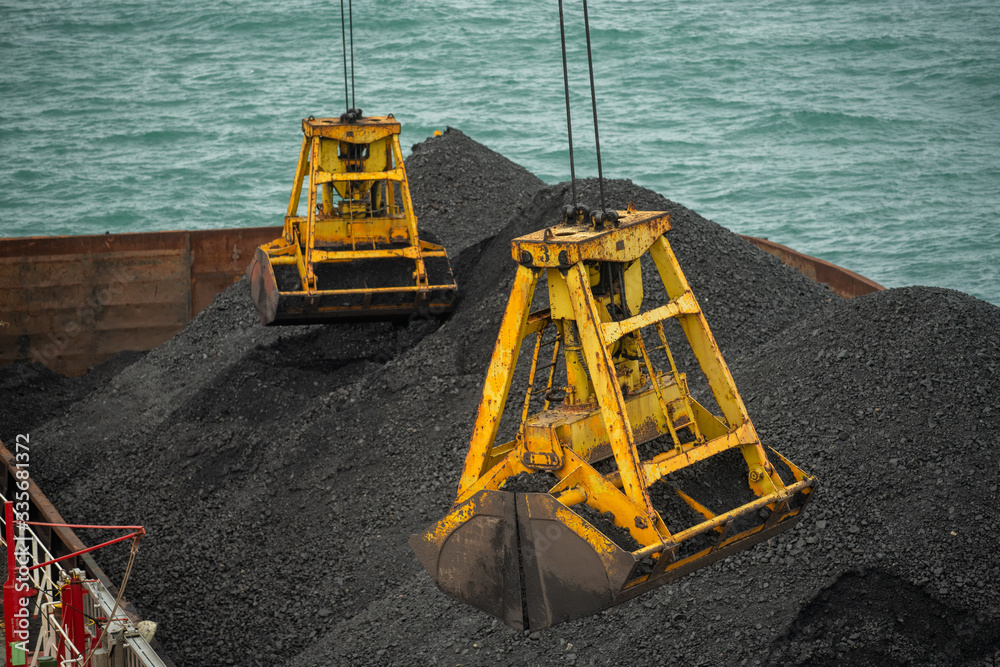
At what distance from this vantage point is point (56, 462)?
9453 millimetres

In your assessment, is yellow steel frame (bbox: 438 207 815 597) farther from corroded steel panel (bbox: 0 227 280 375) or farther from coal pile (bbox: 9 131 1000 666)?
corroded steel panel (bbox: 0 227 280 375)

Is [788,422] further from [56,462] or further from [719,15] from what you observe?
[719,15]

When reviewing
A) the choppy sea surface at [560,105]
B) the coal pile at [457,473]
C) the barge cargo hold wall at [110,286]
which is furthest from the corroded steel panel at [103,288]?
the choppy sea surface at [560,105]

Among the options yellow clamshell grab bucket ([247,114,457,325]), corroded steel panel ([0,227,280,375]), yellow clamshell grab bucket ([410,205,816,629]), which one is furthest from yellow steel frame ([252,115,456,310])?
yellow clamshell grab bucket ([410,205,816,629])

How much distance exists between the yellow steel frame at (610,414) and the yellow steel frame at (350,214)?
184 inches

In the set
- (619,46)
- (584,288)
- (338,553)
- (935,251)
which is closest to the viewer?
(584,288)

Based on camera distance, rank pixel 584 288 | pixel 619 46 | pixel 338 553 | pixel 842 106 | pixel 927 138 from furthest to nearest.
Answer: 1. pixel 619 46
2. pixel 842 106
3. pixel 927 138
4. pixel 338 553
5. pixel 584 288

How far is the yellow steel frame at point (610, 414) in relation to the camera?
169 inches

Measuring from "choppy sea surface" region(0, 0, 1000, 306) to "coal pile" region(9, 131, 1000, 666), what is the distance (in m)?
16.2

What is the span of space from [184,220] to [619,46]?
20.4 m

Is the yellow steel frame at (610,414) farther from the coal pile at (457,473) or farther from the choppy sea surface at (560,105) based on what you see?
the choppy sea surface at (560,105)

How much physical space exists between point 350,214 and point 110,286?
5.14 m

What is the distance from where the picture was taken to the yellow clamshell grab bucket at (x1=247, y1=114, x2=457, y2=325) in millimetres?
9242

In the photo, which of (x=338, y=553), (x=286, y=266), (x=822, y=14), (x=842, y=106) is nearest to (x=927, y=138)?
(x=842, y=106)
